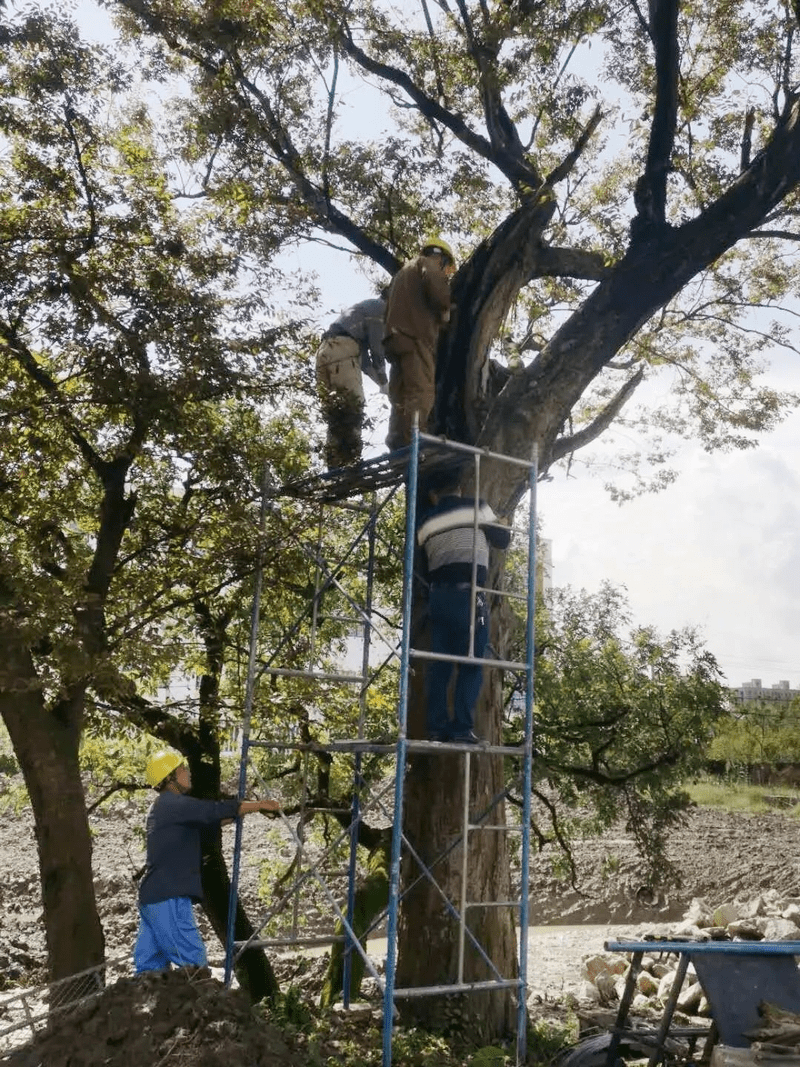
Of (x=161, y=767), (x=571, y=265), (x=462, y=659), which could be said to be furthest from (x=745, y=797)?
(x=161, y=767)

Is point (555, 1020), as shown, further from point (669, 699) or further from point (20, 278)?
point (20, 278)

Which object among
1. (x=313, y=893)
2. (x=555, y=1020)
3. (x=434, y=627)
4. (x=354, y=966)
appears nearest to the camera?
(x=434, y=627)

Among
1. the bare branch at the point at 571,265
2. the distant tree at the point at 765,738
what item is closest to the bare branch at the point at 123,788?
the bare branch at the point at 571,265

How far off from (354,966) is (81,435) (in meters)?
6.73

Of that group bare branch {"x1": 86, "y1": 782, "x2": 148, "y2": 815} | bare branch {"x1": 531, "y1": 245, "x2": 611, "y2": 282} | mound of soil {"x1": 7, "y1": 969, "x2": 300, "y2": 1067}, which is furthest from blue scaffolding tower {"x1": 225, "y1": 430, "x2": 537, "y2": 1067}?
bare branch {"x1": 86, "y1": 782, "x2": 148, "y2": 815}

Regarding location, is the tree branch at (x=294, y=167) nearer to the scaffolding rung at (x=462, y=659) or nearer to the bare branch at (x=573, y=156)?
the bare branch at (x=573, y=156)

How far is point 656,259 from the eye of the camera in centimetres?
1059

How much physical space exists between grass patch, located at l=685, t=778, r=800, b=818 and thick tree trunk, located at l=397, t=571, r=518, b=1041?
89.0 feet

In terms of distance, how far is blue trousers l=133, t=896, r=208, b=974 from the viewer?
288 inches

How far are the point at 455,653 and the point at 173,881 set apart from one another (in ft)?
8.40

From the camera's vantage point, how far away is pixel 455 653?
826 centimetres

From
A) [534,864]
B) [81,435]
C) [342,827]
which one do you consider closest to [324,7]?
[81,435]

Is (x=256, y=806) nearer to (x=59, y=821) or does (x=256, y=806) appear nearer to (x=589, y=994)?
(x=59, y=821)

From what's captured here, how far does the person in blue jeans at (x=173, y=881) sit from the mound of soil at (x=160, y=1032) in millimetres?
913
